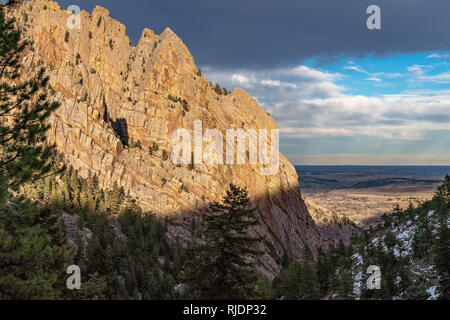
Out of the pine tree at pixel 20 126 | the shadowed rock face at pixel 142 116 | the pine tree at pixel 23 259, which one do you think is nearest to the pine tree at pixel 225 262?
the pine tree at pixel 23 259

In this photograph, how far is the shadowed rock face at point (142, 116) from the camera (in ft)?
340

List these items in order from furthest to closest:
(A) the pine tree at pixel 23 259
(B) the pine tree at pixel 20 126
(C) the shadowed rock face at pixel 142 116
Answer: (C) the shadowed rock face at pixel 142 116, (B) the pine tree at pixel 20 126, (A) the pine tree at pixel 23 259

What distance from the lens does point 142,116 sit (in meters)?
117

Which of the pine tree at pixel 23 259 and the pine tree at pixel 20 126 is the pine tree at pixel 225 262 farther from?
the pine tree at pixel 20 126

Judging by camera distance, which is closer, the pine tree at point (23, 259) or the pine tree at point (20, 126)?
the pine tree at point (23, 259)

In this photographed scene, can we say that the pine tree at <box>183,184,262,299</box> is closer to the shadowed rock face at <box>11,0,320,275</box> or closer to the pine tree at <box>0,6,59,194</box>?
the pine tree at <box>0,6,59,194</box>

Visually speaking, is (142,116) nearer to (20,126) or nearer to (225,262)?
(20,126)

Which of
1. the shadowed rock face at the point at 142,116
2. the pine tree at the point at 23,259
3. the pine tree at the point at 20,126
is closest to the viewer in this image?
the pine tree at the point at 23,259

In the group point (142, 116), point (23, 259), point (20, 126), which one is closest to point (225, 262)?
point (23, 259)

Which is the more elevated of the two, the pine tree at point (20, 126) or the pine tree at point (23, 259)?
the pine tree at point (20, 126)

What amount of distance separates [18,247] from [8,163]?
4906 millimetres
